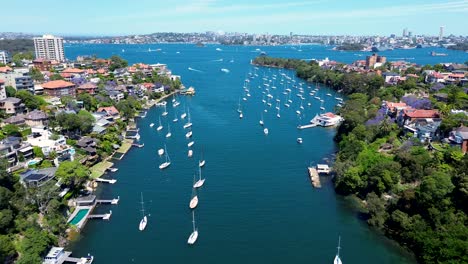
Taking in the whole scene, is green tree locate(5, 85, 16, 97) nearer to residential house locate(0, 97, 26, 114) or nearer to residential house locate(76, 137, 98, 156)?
residential house locate(0, 97, 26, 114)

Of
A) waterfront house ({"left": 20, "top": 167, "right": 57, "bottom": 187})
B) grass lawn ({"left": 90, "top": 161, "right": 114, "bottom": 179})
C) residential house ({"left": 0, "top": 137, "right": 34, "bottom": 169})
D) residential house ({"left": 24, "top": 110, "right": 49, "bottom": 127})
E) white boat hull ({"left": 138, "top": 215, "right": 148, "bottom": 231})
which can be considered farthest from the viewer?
residential house ({"left": 24, "top": 110, "right": 49, "bottom": 127})

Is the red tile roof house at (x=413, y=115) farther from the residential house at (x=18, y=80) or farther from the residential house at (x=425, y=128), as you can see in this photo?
the residential house at (x=18, y=80)

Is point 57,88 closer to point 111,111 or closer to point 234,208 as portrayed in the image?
point 111,111

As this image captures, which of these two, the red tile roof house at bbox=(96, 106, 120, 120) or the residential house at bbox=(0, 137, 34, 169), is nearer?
the residential house at bbox=(0, 137, 34, 169)

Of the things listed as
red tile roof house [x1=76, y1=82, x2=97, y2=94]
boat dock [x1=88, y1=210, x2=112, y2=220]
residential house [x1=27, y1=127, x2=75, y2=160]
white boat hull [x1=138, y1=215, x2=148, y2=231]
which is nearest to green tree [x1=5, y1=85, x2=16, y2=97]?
red tile roof house [x1=76, y1=82, x2=97, y2=94]

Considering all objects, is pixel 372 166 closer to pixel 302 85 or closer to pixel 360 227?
pixel 360 227

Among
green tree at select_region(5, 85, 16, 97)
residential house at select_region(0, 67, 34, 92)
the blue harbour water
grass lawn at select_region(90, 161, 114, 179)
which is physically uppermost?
residential house at select_region(0, 67, 34, 92)
